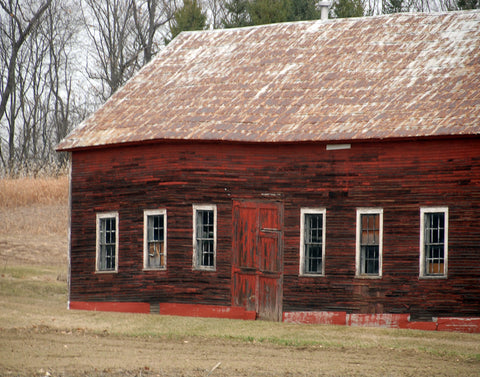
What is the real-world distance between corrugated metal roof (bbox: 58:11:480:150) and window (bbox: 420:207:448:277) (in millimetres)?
1729

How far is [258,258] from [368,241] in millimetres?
2550

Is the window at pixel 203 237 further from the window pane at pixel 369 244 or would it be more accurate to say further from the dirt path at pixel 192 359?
the dirt path at pixel 192 359

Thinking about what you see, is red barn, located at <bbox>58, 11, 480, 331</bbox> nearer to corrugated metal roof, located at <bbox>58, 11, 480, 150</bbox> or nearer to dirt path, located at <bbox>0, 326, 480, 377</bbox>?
corrugated metal roof, located at <bbox>58, 11, 480, 150</bbox>

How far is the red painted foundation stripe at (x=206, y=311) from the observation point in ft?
69.2

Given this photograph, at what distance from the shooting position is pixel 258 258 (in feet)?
69.1

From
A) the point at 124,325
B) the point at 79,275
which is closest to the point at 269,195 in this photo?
the point at 124,325

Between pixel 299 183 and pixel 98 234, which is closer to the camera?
pixel 299 183

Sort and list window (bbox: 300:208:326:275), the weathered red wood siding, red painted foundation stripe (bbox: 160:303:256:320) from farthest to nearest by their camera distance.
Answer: red painted foundation stripe (bbox: 160:303:256:320) → window (bbox: 300:208:326:275) → the weathered red wood siding

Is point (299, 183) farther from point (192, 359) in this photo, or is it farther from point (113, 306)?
point (192, 359)

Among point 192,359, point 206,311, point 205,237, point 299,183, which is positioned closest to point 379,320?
point 299,183

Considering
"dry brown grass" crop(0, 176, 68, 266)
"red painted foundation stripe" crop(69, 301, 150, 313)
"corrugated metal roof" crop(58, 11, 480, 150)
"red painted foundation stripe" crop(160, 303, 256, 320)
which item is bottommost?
"red painted foundation stripe" crop(69, 301, 150, 313)

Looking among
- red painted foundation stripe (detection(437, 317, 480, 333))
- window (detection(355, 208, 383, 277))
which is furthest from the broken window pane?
red painted foundation stripe (detection(437, 317, 480, 333))

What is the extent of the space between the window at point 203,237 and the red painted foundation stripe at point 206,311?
921mm

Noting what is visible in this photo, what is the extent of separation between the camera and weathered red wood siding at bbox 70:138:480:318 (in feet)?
62.7
